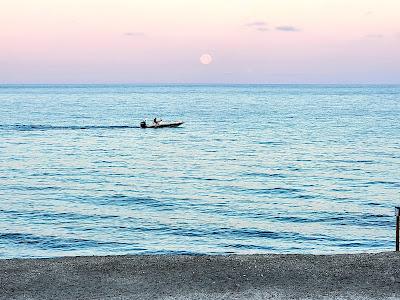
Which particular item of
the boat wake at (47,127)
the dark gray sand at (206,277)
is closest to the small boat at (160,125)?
the boat wake at (47,127)

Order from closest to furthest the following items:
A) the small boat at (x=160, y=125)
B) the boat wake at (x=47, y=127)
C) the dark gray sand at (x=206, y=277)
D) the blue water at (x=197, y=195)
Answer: the dark gray sand at (x=206, y=277)
the blue water at (x=197, y=195)
the boat wake at (x=47, y=127)
the small boat at (x=160, y=125)

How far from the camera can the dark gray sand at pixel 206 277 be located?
36.4ft

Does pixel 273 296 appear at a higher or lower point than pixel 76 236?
higher

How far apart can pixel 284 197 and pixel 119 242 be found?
12974 mm

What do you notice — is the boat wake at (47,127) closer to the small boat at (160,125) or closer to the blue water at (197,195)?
the small boat at (160,125)

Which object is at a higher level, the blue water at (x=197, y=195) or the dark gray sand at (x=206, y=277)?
the dark gray sand at (x=206, y=277)

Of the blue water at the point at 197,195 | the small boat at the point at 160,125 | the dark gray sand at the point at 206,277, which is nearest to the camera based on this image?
the dark gray sand at the point at 206,277

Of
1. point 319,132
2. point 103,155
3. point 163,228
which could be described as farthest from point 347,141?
point 163,228

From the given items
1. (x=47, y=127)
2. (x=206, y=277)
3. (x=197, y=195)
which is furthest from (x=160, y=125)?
(x=206, y=277)

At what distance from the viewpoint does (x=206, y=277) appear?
11945 mm

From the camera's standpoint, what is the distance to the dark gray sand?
11.1 metres

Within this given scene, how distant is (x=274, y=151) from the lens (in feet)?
191

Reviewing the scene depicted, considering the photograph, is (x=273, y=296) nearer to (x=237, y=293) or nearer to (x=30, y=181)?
(x=237, y=293)

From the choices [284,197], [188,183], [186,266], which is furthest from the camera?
[188,183]
